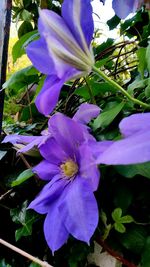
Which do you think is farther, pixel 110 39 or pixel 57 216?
pixel 110 39

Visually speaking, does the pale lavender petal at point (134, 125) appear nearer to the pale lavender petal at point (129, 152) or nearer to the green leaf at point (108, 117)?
the pale lavender petal at point (129, 152)

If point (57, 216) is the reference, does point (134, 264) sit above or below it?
below

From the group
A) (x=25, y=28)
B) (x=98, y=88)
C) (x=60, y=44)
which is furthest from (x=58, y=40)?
(x=25, y=28)

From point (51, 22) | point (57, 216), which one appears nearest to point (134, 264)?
point (57, 216)

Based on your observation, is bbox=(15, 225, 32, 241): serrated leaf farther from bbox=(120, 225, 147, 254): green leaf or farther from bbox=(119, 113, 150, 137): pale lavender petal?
bbox=(119, 113, 150, 137): pale lavender petal

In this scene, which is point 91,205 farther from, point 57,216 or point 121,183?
point 121,183

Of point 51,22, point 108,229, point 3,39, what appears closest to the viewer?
point 51,22

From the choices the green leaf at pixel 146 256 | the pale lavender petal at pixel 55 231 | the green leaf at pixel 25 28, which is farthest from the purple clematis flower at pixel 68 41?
the green leaf at pixel 25 28

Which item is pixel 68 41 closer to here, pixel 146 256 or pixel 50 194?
pixel 50 194
